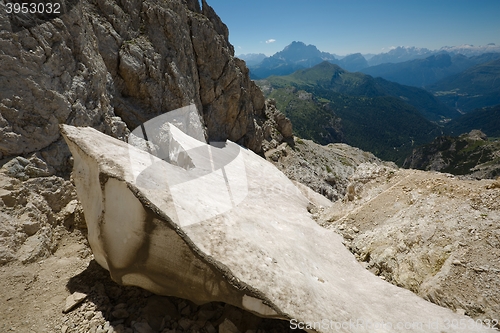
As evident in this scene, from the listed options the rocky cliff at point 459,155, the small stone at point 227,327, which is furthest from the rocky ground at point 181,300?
the rocky cliff at point 459,155

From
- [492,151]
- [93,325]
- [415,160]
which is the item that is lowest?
[415,160]

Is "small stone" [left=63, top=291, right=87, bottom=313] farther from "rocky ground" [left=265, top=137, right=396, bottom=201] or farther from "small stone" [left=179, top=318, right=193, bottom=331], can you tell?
"rocky ground" [left=265, top=137, right=396, bottom=201]

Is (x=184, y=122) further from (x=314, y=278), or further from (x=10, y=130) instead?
(x=314, y=278)

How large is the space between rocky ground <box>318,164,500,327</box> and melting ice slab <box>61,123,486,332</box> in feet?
3.19

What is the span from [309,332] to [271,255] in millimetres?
2300

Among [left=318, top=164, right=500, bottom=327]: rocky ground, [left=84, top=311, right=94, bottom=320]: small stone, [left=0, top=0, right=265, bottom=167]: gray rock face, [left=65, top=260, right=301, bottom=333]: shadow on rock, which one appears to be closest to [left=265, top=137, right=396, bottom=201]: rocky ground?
[left=0, top=0, right=265, bottom=167]: gray rock face

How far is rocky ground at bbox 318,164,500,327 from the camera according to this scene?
8859 mm

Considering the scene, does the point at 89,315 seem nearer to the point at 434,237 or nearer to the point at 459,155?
the point at 434,237

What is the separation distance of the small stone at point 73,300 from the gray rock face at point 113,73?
6835 millimetres

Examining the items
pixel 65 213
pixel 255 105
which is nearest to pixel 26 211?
pixel 65 213

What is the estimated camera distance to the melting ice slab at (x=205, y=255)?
6.89 m

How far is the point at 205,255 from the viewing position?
6.84m

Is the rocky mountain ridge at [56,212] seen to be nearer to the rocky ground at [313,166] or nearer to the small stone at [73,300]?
the small stone at [73,300]

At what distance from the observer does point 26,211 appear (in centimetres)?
960
